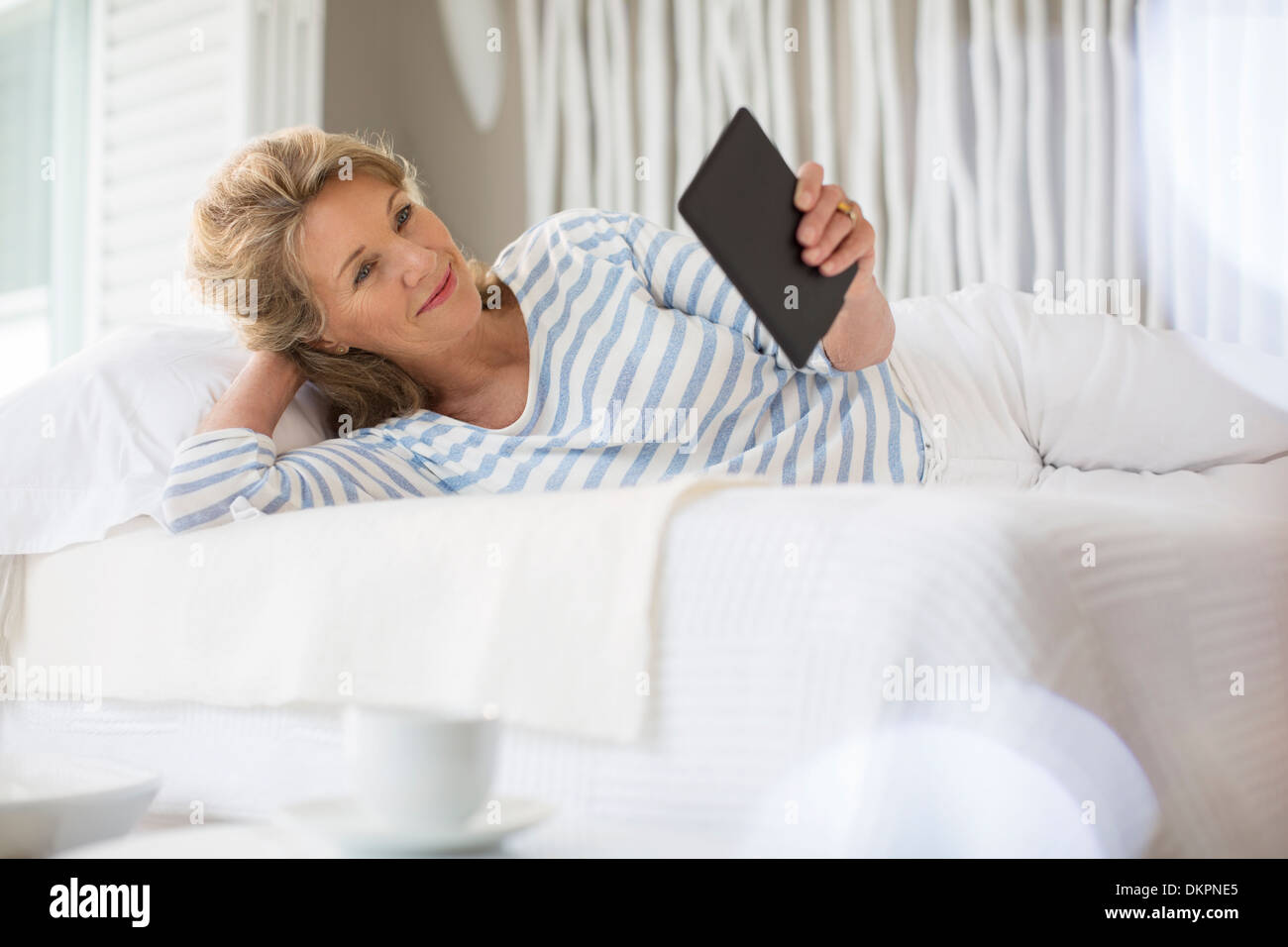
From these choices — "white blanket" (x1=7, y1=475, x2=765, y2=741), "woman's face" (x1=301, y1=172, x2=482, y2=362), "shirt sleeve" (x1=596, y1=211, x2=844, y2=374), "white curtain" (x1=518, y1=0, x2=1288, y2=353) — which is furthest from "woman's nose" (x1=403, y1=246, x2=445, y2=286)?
"white curtain" (x1=518, y1=0, x2=1288, y2=353)

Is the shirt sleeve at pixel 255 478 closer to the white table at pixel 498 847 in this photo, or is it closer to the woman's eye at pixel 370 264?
the woman's eye at pixel 370 264

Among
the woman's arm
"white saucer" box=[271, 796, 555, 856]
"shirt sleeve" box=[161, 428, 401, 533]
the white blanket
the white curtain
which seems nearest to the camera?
"white saucer" box=[271, 796, 555, 856]

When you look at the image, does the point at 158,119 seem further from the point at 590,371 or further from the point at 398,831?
the point at 398,831

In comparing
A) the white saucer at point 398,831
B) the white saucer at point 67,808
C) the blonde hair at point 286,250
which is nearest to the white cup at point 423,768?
the white saucer at point 398,831

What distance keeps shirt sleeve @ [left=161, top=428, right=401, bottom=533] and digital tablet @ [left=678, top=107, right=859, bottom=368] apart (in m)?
0.46

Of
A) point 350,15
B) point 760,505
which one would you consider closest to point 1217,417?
point 760,505

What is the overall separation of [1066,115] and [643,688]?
1599 mm

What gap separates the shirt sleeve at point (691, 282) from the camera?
1.16 metres

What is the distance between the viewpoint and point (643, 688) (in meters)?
0.61

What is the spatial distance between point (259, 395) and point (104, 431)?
0.48 feet

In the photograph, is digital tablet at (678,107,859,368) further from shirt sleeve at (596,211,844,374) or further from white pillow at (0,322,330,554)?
white pillow at (0,322,330,554)

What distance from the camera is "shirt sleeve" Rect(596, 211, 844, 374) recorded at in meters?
1.16

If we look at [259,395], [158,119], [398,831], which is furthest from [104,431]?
[158,119]
